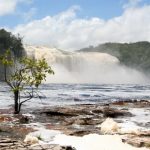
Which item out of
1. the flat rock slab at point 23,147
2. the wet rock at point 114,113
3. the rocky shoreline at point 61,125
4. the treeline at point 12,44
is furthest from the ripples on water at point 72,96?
the treeline at point 12,44

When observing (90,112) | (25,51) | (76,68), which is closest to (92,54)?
(76,68)

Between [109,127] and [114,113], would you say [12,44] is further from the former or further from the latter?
[109,127]

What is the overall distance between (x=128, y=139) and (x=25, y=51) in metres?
137

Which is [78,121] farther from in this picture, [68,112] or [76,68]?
[76,68]

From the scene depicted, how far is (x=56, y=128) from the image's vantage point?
2828 centimetres

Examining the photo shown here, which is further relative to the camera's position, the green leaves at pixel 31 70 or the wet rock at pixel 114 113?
the wet rock at pixel 114 113

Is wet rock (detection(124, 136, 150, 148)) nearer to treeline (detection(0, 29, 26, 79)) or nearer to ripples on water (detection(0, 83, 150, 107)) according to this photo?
ripples on water (detection(0, 83, 150, 107))

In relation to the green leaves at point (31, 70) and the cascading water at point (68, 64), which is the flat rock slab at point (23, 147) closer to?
the green leaves at point (31, 70)

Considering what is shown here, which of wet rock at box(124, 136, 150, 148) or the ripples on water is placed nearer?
wet rock at box(124, 136, 150, 148)

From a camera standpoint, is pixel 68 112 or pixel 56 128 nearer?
pixel 56 128

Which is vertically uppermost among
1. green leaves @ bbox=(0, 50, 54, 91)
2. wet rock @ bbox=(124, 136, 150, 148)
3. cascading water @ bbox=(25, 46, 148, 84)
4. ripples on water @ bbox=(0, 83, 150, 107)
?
cascading water @ bbox=(25, 46, 148, 84)

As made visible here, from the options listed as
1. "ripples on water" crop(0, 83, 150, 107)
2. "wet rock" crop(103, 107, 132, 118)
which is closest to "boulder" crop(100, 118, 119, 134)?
"wet rock" crop(103, 107, 132, 118)

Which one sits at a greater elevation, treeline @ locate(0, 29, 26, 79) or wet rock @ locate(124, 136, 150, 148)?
treeline @ locate(0, 29, 26, 79)

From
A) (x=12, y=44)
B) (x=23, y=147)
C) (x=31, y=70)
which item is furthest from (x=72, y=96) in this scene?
(x=12, y=44)
